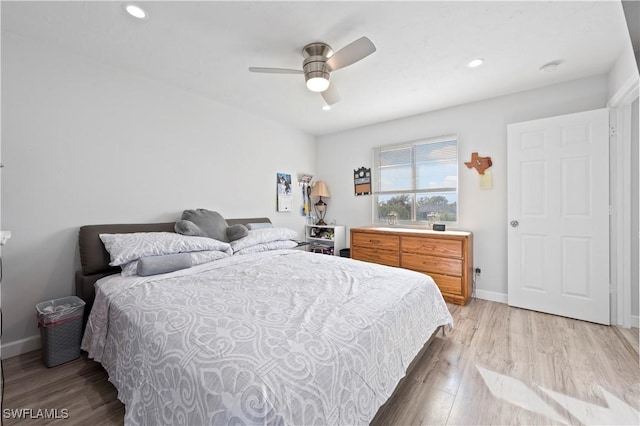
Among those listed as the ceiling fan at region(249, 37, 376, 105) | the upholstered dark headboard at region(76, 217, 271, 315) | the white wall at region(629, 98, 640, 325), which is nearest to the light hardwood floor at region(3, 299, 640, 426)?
the white wall at region(629, 98, 640, 325)

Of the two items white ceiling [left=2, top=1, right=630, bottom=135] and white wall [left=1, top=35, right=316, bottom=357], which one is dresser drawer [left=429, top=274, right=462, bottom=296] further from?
white wall [left=1, top=35, right=316, bottom=357]

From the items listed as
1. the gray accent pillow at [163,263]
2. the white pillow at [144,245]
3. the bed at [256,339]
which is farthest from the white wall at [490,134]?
the gray accent pillow at [163,263]

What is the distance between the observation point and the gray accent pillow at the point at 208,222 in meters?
2.83

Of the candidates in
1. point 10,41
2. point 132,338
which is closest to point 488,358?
point 132,338

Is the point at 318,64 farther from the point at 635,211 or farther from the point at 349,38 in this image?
the point at 635,211

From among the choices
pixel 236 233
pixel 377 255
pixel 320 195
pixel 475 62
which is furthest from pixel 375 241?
pixel 475 62

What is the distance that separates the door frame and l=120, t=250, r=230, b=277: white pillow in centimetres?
381

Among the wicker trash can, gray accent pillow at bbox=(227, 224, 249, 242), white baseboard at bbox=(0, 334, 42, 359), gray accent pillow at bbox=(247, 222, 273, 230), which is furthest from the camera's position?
gray accent pillow at bbox=(247, 222, 273, 230)

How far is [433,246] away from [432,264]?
229 millimetres

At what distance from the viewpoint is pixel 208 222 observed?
2.89 meters

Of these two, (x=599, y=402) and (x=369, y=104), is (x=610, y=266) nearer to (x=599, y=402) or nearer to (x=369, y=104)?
(x=599, y=402)

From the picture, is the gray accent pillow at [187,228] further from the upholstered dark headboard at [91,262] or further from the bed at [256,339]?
the bed at [256,339]

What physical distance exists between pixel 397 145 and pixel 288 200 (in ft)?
6.32

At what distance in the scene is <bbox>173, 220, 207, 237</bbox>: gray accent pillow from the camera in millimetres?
2621
